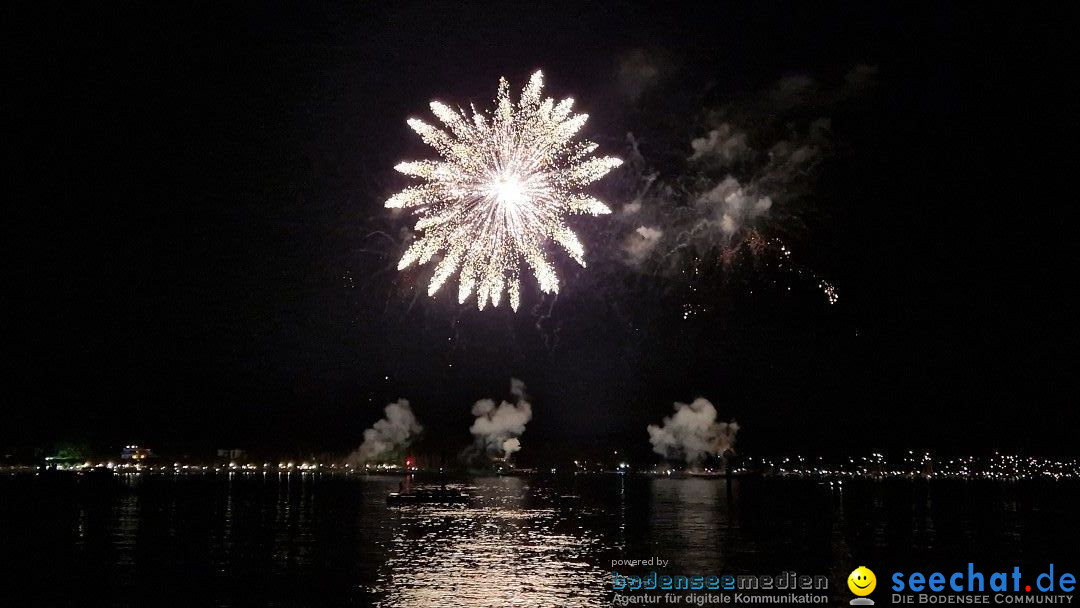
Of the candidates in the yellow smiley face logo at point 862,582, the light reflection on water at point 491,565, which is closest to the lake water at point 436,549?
the light reflection on water at point 491,565

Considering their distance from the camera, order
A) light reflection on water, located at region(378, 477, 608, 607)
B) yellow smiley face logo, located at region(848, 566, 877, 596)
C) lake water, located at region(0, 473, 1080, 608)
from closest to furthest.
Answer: light reflection on water, located at region(378, 477, 608, 607)
lake water, located at region(0, 473, 1080, 608)
yellow smiley face logo, located at region(848, 566, 877, 596)

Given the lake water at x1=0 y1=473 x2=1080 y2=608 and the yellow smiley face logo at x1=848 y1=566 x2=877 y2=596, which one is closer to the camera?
the lake water at x1=0 y1=473 x2=1080 y2=608

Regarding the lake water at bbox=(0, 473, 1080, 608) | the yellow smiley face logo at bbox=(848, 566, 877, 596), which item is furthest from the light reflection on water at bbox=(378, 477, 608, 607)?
the yellow smiley face logo at bbox=(848, 566, 877, 596)

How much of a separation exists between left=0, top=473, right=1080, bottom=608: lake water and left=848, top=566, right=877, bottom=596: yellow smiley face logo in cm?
39

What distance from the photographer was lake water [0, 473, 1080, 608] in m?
21.1

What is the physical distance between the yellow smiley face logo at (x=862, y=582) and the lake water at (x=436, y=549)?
1.27 ft

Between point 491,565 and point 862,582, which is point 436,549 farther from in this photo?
point 862,582

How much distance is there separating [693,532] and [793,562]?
435 inches

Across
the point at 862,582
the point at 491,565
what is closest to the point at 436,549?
the point at 491,565

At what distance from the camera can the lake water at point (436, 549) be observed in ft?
69.2

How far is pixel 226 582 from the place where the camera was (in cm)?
2256

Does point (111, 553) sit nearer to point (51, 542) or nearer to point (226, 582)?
point (51, 542)

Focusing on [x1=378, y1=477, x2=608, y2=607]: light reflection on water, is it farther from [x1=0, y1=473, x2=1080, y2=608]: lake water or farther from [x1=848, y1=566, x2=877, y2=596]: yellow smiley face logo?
[x1=848, y1=566, x2=877, y2=596]: yellow smiley face logo

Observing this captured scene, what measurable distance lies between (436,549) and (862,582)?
14890 millimetres
